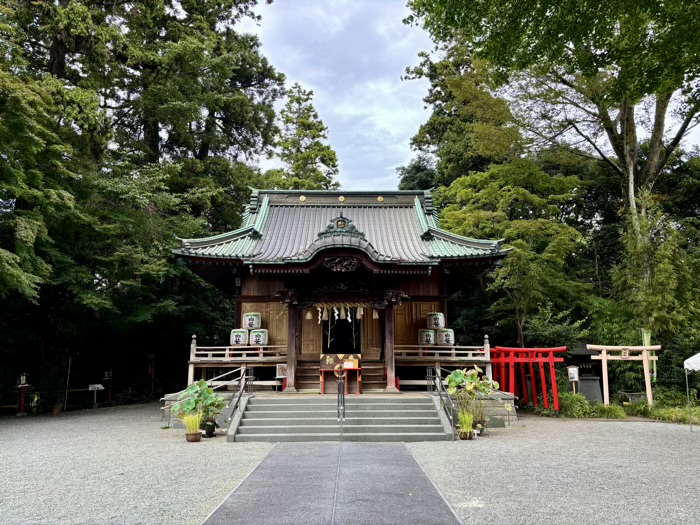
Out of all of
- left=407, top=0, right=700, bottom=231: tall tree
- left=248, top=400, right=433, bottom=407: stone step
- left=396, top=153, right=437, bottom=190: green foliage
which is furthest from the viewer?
left=396, top=153, right=437, bottom=190: green foliage

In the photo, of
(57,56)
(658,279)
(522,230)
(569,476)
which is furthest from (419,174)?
(569,476)

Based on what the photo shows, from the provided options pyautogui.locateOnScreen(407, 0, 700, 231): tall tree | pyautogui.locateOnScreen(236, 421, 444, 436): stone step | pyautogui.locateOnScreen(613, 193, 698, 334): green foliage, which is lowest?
pyautogui.locateOnScreen(236, 421, 444, 436): stone step

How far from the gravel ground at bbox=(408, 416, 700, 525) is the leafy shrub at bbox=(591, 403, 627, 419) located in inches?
105

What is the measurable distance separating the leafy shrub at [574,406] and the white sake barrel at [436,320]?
4213mm

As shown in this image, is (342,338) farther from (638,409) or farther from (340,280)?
(638,409)

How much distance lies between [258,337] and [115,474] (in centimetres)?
767

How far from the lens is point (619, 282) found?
16.7 metres

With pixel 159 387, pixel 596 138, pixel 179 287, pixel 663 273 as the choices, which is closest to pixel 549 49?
pixel 663 273

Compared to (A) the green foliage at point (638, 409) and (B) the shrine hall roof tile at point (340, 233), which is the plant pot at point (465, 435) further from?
(A) the green foliage at point (638, 409)

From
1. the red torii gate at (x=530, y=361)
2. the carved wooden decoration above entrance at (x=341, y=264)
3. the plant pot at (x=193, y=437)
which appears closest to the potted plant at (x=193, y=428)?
the plant pot at (x=193, y=437)

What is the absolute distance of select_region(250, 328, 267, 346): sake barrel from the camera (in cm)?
1420

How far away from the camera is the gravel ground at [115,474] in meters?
4.79

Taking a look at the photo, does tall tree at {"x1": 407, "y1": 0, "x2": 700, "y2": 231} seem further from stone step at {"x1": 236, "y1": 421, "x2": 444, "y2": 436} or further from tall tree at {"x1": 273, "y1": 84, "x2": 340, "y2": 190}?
tall tree at {"x1": 273, "y1": 84, "x2": 340, "y2": 190}

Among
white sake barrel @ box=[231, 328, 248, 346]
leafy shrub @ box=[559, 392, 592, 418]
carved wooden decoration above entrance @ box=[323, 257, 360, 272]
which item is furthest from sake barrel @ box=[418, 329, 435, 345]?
white sake barrel @ box=[231, 328, 248, 346]
